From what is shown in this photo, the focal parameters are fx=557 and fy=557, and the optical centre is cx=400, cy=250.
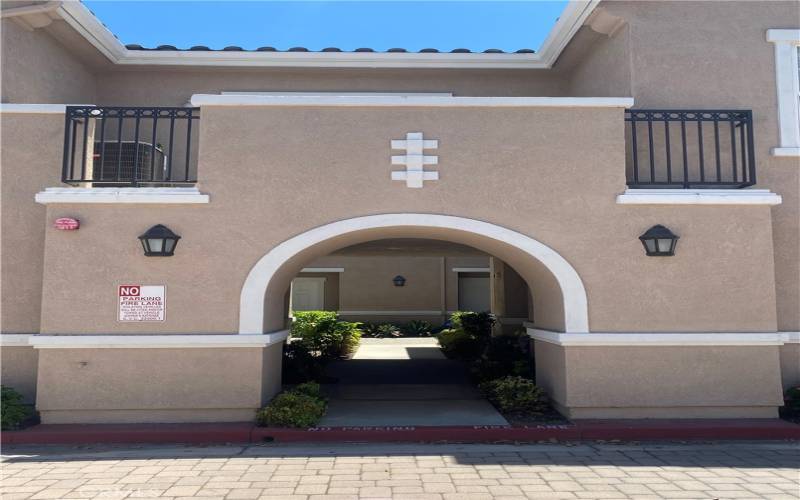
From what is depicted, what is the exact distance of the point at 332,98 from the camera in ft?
22.7

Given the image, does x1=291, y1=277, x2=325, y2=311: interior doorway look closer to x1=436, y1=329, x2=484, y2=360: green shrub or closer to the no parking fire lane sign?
x1=436, y1=329, x2=484, y2=360: green shrub

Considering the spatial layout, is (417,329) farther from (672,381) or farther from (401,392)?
(672,381)

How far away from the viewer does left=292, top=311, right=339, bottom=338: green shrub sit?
12805 mm

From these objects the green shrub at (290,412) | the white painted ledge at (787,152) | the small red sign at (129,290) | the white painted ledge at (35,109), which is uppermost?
the white painted ledge at (35,109)

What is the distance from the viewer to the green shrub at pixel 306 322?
12805mm

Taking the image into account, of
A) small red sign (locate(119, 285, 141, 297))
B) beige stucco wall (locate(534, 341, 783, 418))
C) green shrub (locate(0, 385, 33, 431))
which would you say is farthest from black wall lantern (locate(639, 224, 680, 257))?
green shrub (locate(0, 385, 33, 431))

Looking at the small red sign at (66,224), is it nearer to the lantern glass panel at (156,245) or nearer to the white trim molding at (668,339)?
the lantern glass panel at (156,245)

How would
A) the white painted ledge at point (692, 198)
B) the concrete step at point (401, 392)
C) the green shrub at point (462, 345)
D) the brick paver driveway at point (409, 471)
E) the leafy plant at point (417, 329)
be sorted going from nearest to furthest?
the brick paver driveway at point (409, 471) < the white painted ledge at point (692, 198) < the concrete step at point (401, 392) < the green shrub at point (462, 345) < the leafy plant at point (417, 329)

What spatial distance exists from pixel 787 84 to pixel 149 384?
918cm

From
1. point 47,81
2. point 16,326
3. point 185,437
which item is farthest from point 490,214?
point 47,81

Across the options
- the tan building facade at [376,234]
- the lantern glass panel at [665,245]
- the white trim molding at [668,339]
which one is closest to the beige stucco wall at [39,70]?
the tan building facade at [376,234]

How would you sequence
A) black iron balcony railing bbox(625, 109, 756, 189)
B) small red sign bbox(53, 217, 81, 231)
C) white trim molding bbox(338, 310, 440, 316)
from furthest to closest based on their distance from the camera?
white trim molding bbox(338, 310, 440, 316), black iron balcony railing bbox(625, 109, 756, 189), small red sign bbox(53, 217, 81, 231)

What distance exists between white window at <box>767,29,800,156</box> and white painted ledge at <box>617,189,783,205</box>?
1190 millimetres

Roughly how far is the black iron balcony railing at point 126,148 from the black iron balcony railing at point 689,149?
19.0 feet
